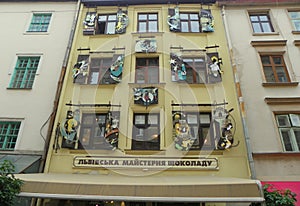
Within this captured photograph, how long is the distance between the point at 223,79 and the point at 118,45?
5858 millimetres

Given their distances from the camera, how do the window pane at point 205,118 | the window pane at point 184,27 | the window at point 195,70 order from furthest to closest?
the window pane at point 184,27 → the window at point 195,70 → the window pane at point 205,118

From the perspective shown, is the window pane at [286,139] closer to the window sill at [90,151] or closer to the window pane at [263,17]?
the window pane at [263,17]

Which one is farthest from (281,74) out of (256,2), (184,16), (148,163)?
(148,163)

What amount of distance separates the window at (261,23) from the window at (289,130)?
5313 mm

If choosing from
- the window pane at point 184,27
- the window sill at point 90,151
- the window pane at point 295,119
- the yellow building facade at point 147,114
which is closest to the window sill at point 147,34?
the yellow building facade at point 147,114

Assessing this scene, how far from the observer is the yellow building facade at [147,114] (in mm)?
7500

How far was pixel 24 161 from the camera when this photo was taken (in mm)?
9305

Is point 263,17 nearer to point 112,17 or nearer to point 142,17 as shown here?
point 142,17

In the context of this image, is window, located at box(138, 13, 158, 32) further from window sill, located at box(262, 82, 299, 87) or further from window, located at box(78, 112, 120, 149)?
window sill, located at box(262, 82, 299, 87)

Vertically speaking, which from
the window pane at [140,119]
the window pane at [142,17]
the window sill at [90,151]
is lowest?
the window sill at [90,151]

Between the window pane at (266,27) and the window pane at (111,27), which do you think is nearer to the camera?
the window pane at (266,27)

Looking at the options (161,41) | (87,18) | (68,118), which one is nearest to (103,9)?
(87,18)

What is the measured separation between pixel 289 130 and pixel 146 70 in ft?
23.8

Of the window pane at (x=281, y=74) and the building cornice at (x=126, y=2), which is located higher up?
the building cornice at (x=126, y=2)
